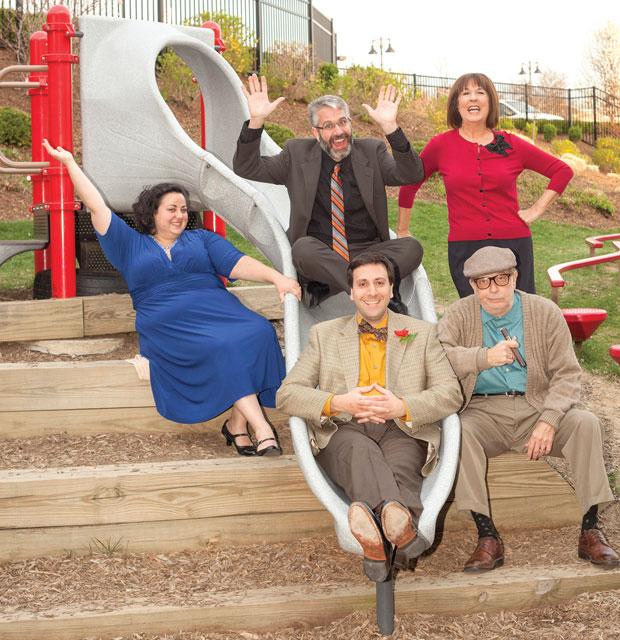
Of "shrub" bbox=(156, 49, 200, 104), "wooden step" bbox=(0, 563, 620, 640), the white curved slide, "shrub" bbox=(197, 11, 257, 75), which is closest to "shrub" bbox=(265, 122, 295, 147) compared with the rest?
"shrub" bbox=(156, 49, 200, 104)

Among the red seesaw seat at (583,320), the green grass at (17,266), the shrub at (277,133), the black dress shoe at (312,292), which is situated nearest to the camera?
the black dress shoe at (312,292)

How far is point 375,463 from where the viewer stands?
3322 millimetres

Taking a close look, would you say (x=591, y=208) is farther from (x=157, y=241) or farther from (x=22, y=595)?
(x=22, y=595)

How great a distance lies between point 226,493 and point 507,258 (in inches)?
57.3

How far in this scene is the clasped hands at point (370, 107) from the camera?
4211mm

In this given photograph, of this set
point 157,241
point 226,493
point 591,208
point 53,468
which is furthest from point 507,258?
point 591,208

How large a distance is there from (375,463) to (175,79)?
14.5 m

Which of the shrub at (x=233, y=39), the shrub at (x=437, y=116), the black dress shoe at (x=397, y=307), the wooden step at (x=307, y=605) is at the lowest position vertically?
the wooden step at (x=307, y=605)

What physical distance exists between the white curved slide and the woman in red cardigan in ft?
2.31

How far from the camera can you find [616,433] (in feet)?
16.2

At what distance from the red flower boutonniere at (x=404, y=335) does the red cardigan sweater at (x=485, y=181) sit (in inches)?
39.5

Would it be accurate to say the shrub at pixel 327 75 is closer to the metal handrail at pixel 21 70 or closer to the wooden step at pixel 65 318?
the metal handrail at pixel 21 70

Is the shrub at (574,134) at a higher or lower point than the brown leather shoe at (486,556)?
higher

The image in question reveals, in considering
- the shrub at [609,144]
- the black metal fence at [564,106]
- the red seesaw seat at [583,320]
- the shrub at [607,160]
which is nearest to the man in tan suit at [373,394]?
the red seesaw seat at [583,320]
